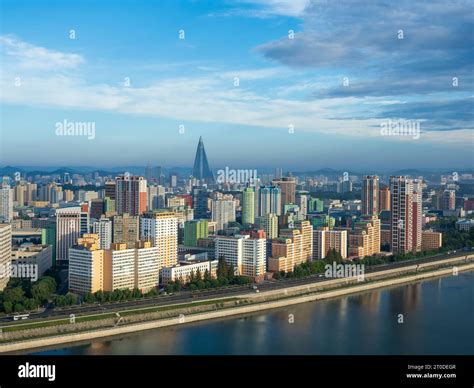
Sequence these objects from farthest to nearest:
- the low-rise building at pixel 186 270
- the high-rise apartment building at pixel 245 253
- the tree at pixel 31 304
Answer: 1. the high-rise apartment building at pixel 245 253
2. the low-rise building at pixel 186 270
3. the tree at pixel 31 304

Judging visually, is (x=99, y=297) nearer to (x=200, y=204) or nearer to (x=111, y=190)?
(x=111, y=190)

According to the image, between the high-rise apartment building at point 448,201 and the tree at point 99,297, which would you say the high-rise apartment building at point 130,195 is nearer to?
the tree at point 99,297

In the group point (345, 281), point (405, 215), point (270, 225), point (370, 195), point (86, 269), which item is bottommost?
point (345, 281)

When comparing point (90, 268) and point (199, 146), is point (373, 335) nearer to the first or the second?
point (90, 268)

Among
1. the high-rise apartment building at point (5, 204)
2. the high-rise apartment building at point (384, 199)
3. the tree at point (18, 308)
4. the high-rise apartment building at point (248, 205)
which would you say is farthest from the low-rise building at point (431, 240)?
the high-rise apartment building at point (5, 204)

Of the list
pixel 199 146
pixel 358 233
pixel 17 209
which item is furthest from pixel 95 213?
pixel 199 146

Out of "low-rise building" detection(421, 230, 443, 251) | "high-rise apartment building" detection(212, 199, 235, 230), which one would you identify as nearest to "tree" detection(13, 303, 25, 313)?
"low-rise building" detection(421, 230, 443, 251)

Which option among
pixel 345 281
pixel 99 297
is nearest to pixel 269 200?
→ pixel 345 281
